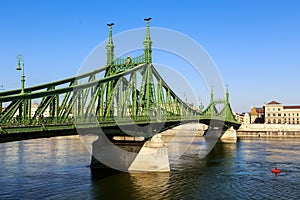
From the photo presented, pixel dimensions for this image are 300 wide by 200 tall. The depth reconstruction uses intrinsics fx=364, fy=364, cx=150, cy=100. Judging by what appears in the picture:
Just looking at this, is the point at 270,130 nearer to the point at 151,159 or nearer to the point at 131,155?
the point at 151,159

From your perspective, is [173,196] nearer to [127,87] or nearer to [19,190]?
[19,190]

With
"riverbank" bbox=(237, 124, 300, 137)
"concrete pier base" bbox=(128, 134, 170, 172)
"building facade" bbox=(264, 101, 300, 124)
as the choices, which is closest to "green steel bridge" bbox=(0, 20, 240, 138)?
"concrete pier base" bbox=(128, 134, 170, 172)

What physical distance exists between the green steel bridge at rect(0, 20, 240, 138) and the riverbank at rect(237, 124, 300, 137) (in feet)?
288

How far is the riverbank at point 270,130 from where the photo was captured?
5714 inches

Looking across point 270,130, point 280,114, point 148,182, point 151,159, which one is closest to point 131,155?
point 151,159

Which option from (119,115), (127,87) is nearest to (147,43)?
(127,87)

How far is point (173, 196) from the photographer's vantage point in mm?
36281

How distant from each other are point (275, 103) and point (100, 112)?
157 metres

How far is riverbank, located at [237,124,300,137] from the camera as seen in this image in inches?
5714

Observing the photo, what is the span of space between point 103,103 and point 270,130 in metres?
119

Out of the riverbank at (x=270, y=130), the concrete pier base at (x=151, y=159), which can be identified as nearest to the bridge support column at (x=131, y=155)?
the concrete pier base at (x=151, y=159)

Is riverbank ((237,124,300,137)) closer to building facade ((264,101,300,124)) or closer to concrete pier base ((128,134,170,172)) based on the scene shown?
building facade ((264,101,300,124))

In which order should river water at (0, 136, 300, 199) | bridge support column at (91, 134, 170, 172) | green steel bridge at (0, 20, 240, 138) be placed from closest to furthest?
1. green steel bridge at (0, 20, 240, 138)
2. river water at (0, 136, 300, 199)
3. bridge support column at (91, 134, 170, 172)

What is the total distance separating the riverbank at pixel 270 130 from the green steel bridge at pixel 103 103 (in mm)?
87638
